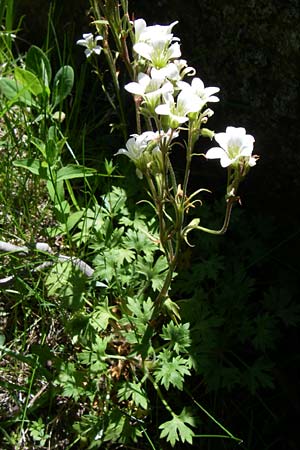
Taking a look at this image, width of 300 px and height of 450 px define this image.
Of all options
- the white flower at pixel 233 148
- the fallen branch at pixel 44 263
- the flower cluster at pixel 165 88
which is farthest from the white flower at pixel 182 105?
the fallen branch at pixel 44 263

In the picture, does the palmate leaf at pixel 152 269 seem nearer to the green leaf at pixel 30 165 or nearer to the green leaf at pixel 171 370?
the green leaf at pixel 171 370

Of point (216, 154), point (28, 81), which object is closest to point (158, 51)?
point (216, 154)

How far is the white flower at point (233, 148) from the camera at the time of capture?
149 cm

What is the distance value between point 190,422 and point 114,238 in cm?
63

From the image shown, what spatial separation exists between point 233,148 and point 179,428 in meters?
0.88

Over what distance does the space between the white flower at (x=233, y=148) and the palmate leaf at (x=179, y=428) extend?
33.7 inches

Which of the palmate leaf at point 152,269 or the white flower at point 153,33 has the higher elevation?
the white flower at point 153,33

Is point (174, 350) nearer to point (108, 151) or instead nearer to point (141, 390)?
point (141, 390)

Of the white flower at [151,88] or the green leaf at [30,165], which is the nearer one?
the white flower at [151,88]

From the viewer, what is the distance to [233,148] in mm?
1522

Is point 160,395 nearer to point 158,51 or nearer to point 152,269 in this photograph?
point 152,269

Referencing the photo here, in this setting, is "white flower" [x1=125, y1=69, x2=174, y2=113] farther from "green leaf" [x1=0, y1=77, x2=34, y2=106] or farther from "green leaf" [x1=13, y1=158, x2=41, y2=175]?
"green leaf" [x1=0, y1=77, x2=34, y2=106]

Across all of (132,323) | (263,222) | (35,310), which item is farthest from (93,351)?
(263,222)

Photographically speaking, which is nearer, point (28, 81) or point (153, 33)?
point (153, 33)
